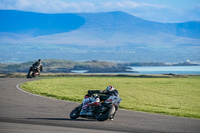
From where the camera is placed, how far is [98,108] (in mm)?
15750

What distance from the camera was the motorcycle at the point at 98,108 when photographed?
15398 mm

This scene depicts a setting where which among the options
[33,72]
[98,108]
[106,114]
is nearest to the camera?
[106,114]

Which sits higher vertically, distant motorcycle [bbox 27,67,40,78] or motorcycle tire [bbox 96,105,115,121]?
motorcycle tire [bbox 96,105,115,121]

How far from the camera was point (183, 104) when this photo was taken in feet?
80.7

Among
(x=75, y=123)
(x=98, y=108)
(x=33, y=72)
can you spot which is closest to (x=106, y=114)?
(x=98, y=108)

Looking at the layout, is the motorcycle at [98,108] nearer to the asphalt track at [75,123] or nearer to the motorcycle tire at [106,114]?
the motorcycle tire at [106,114]

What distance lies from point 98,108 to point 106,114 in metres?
0.63

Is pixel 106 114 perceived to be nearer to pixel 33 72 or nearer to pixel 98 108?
pixel 98 108

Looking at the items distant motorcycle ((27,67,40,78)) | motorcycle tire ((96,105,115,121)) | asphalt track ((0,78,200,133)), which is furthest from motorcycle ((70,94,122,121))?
distant motorcycle ((27,67,40,78))

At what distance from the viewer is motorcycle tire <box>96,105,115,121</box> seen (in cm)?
1520

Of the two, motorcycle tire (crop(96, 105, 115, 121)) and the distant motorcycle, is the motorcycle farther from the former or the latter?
the distant motorcycle

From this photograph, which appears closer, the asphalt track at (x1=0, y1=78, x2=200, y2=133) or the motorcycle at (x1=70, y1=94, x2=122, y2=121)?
the asphalt track at (x1=0, y1=78, x2=200, y2=133)

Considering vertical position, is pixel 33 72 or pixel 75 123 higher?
pixel 75 123

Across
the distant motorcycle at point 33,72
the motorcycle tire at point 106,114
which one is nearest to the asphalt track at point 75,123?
the motorcycle tire at point 106,114
